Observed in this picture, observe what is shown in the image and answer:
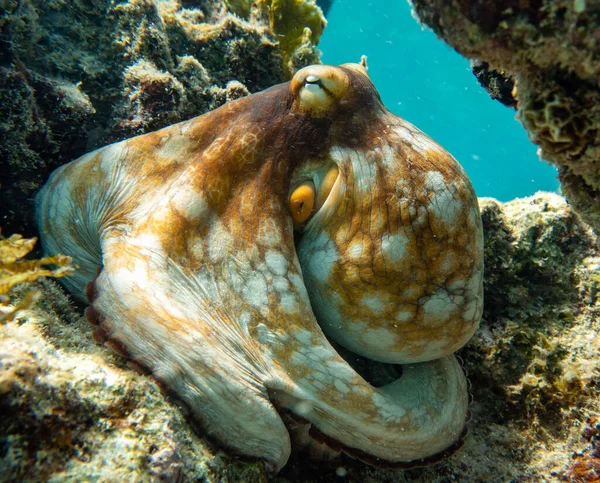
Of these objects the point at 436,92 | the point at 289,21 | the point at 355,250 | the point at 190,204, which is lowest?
the point at 190,204

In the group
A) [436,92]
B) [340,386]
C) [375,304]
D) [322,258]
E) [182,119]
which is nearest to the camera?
[340,386]

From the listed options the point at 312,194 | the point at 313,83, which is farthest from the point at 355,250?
the point at 313,83

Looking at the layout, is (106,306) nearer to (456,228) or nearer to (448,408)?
(456,228)

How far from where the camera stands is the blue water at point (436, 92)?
62219 millimetres

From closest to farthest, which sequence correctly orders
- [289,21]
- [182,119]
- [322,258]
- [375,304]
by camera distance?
[375,304]
[322,258]
[182,119]
[289,21]

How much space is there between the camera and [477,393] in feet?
11.1

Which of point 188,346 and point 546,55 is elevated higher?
point 546,55

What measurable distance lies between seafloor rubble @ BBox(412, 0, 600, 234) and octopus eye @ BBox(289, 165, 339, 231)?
119cm

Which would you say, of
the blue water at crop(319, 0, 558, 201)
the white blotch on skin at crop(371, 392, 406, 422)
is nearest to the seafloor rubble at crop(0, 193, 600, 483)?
the white blotch on skin at crop(371, 392, 406, 422)

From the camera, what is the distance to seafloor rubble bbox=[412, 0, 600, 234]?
1.32 meters

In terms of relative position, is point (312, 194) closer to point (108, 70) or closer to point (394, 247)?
point (394, 247)

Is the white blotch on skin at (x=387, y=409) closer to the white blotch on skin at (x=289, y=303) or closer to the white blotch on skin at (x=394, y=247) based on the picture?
the white blotch on skin at (x=289, y=303)

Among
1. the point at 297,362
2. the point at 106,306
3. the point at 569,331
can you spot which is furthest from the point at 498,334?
the point at 106,306

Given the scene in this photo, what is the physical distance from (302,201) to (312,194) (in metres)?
0.09
